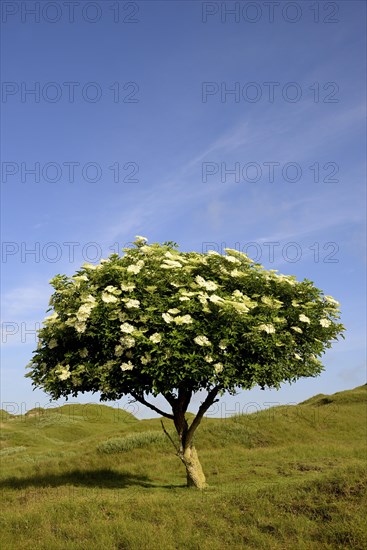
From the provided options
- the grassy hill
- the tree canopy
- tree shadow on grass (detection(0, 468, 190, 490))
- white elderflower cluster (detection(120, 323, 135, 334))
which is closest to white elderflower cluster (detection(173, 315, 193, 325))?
the tree canopy

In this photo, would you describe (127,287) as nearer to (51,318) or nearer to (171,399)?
(51,318)

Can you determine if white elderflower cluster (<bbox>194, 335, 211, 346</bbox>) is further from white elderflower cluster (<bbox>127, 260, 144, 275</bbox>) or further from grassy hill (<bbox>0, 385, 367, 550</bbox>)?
grassy hill (<bbox>0, 385, 367, 550</bbox>)

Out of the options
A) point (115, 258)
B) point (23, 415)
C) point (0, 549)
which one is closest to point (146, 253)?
point (115, 258)

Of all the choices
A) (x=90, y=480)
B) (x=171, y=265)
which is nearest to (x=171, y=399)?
(x=171, y=265)

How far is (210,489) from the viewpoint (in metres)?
22.1

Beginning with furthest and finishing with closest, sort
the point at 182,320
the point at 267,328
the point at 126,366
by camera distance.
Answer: the point at 267,328
the point at 126,366
the point at 182,320

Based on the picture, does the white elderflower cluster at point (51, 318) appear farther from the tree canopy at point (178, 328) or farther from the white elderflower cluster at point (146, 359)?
the white elderflower cluster at point (146, 359)

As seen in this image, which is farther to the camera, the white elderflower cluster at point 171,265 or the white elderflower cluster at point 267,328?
the white elderflower cluster at point 171,265

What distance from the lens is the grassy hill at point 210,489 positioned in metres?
14.0

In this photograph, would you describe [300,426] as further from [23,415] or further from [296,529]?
[23,415]

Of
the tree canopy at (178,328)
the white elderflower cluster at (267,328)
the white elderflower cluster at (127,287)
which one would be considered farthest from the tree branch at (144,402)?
the white elderflower cluster at (267,328)

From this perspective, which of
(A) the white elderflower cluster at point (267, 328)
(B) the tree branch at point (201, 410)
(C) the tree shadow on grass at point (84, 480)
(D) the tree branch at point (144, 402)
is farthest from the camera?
(C) the tree shadow on grass at point (84, 480)

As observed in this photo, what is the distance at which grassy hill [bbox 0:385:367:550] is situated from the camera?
1395 centimetres

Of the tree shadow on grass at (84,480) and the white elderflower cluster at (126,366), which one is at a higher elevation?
the white elderflower cluster at (126,366)
